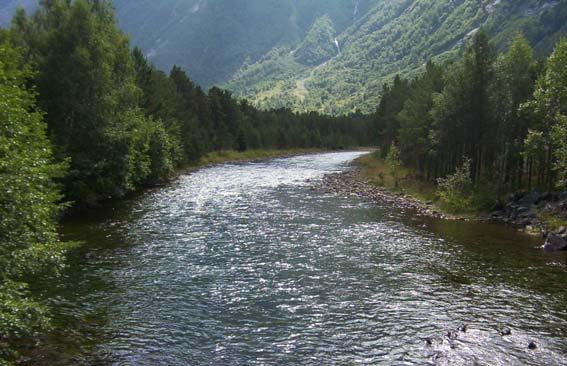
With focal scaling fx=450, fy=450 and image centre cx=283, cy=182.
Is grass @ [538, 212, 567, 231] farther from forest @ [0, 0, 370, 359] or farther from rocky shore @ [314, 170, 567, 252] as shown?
forest @ [0, 0, 370, 359]

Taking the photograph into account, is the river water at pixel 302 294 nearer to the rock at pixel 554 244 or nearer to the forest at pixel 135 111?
the rock at pixel 554 244

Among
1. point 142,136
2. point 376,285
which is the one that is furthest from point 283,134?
point 376,285

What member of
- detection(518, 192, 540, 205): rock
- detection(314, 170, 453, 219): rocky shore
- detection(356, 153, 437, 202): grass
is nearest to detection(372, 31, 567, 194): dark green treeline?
detection(518, 192, 540, 205): rock

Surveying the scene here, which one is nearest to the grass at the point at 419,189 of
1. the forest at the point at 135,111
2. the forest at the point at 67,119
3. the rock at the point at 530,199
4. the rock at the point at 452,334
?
the forest at the point at 135,111

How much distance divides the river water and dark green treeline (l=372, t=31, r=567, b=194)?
13.0 meters

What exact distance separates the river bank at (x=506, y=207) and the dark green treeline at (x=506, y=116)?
2.85 metres

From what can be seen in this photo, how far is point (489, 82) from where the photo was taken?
2267 inches

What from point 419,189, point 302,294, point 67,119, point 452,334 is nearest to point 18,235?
point 302,294

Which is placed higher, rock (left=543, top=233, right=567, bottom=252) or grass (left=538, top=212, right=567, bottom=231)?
grass (left=538, top=212, right=567, bottom=231)

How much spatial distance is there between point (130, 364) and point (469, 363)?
45.3ft

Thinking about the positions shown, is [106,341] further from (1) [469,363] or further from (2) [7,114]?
(1) [469,363]

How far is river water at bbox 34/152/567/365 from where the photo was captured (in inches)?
765

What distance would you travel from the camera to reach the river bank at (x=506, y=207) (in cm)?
4056

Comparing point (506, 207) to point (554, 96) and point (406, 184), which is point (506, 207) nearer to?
point (554, 96)
